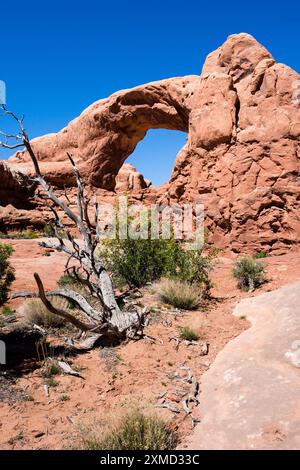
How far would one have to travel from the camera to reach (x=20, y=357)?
6.55 metres

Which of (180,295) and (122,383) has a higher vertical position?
(180,295)

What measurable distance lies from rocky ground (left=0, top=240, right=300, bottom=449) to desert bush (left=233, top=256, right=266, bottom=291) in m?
1.72

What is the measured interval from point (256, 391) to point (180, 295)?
4.31 m


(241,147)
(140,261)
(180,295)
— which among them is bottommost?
(180,295)

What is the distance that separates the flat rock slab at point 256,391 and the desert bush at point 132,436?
Result: 429mm

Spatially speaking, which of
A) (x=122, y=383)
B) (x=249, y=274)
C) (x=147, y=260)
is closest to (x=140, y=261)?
(x=147, y=260)

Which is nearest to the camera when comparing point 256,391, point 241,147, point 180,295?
point 256,391

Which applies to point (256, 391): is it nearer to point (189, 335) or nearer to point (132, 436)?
point (132, 436)

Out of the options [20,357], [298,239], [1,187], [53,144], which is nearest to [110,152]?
[53,144]

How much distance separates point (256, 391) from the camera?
16.3 feet

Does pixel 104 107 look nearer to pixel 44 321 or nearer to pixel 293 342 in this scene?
pixel 44 321

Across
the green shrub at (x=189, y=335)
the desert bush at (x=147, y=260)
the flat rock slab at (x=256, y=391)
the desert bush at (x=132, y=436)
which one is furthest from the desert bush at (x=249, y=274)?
the desert bush at (x=132, y=436)

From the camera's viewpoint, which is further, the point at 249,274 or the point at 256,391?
the point at 249,274

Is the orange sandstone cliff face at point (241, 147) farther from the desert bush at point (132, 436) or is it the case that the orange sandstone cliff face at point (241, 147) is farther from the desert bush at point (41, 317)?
the desert bush at point (132, 436)
